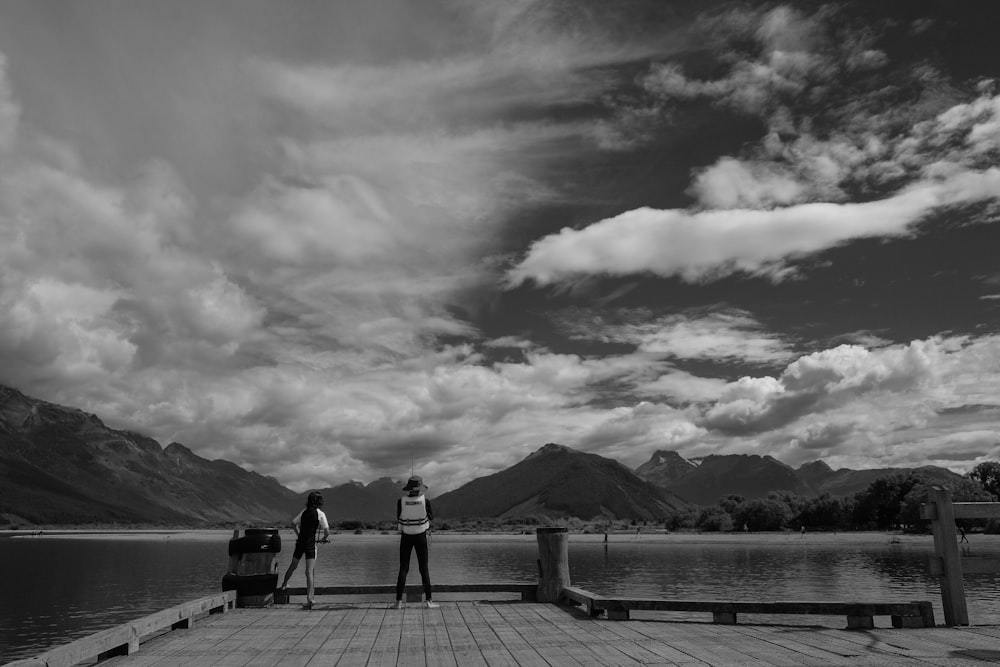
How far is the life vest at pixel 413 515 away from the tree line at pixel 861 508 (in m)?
124

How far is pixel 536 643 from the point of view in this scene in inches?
388

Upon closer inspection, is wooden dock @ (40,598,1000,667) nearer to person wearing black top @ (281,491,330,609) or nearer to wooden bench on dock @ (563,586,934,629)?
wooden bench on dock @ (563,586,934,629)

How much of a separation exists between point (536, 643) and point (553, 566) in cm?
532

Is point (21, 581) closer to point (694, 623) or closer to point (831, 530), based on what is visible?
point (694, 623)

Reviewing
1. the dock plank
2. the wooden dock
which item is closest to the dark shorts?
the wooden dock

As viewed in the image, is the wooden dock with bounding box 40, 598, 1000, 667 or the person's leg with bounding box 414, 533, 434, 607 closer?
the wooden dock with bounding box 40, 598, 1000, 667

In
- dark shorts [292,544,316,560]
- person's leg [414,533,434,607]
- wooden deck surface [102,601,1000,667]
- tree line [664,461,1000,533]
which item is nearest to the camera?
wooden deck surface [102,601,1000,667]

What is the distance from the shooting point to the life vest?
14977mm

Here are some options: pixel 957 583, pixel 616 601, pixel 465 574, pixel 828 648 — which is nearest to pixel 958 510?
pixel 957 583

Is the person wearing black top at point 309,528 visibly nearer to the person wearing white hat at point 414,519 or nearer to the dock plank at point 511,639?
the person wearing white hat at point 414,519

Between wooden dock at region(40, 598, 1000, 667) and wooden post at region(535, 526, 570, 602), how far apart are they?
208cm

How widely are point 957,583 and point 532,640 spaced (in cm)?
667

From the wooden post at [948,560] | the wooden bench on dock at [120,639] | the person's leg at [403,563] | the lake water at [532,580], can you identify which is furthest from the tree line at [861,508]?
the wooden bench on dock at [120,639]

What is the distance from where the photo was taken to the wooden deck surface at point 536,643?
27.8 ft
